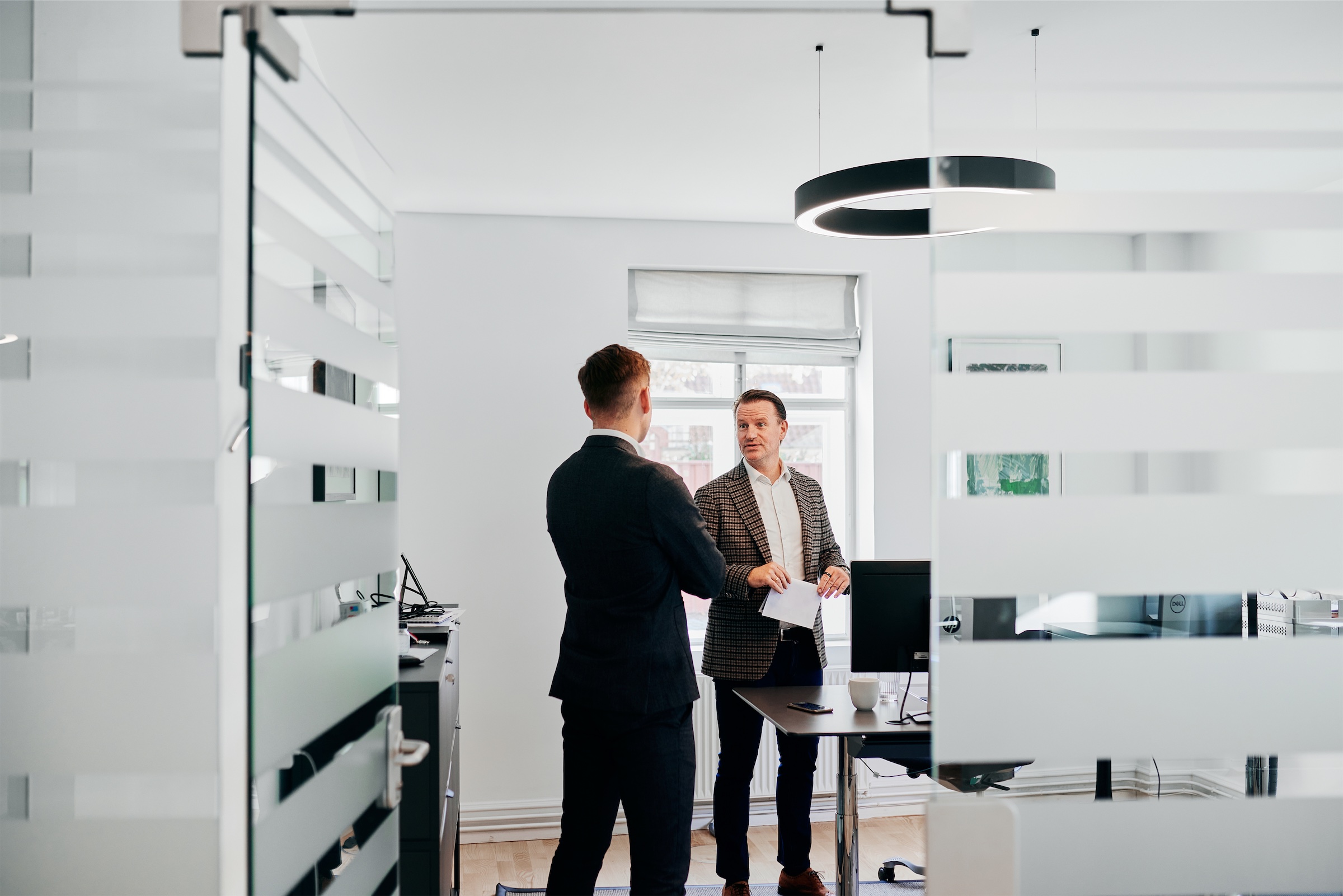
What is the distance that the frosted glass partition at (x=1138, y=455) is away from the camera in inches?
49.3

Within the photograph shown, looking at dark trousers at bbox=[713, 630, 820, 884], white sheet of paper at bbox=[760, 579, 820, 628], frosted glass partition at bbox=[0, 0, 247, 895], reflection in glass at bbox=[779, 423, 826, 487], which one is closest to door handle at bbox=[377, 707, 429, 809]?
frosted glass partition at bbox=[0, 0, 247, 895]

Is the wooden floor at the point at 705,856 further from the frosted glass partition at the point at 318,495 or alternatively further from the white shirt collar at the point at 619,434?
the frosted glass partition at the point at 318,495

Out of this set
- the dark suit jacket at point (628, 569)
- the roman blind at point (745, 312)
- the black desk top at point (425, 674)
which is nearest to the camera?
the black desk top at point (425, 674)

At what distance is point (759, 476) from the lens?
3328 millimetres

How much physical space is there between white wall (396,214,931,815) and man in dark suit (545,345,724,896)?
190 centimetres

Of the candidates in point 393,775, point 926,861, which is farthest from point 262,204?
point 926,861

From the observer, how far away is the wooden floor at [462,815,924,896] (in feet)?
11.8

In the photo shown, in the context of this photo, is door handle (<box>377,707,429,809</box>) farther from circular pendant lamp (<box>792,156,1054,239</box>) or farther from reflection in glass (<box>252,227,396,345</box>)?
circular pendant lamp (<box>792,156,1054,239</box>)

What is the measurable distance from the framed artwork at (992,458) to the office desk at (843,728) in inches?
49.9

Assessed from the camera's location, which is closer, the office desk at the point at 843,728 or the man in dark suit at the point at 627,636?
the man in dark suit at the point at 627,636

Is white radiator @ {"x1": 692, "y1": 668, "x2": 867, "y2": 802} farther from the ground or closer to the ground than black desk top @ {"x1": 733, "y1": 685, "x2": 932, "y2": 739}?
closer to the ground

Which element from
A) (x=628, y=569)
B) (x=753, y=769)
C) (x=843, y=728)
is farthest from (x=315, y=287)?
(x=753, y=769)

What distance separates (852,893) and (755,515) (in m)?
1.23

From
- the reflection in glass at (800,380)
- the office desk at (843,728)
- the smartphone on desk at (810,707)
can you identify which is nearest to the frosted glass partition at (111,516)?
the office desk at (843,728)
